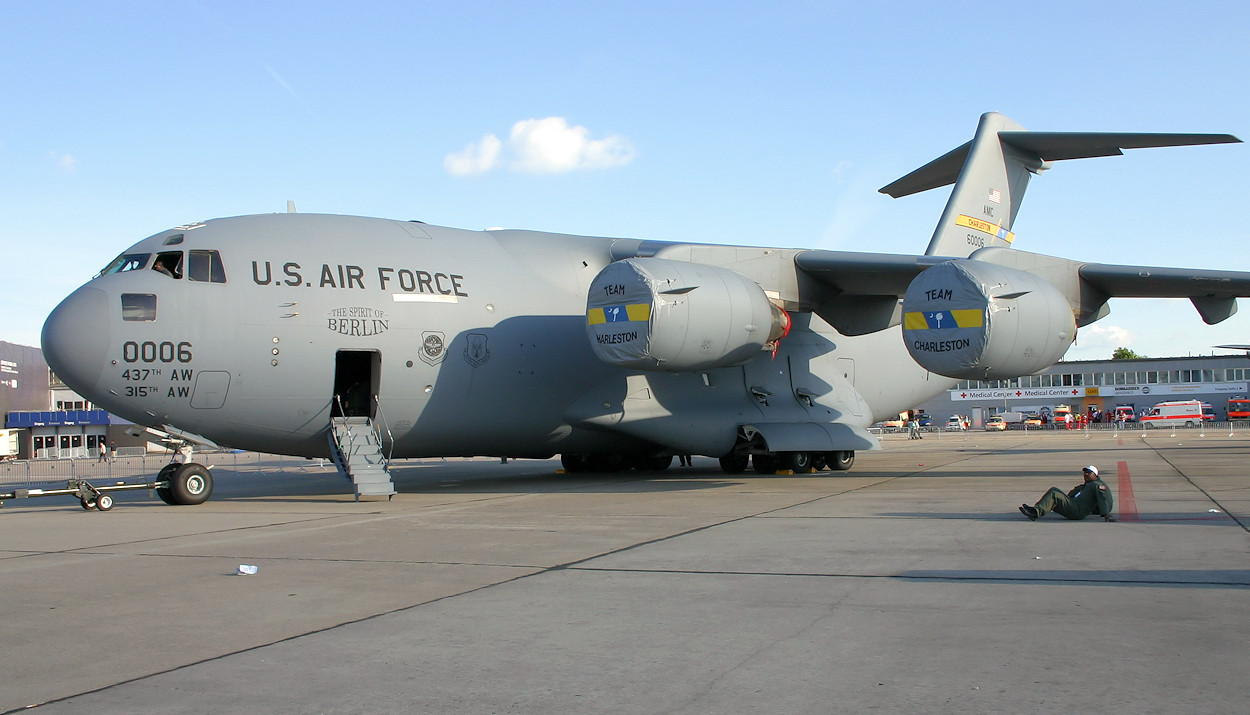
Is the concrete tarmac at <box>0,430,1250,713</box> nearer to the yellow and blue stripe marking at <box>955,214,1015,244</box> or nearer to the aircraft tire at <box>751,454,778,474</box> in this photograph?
the aircraft tire at <box>751,454,778,474</box>

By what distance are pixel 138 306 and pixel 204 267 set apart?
2.97ft

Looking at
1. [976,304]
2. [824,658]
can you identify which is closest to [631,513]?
[976,304]

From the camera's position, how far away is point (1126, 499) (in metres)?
11.1

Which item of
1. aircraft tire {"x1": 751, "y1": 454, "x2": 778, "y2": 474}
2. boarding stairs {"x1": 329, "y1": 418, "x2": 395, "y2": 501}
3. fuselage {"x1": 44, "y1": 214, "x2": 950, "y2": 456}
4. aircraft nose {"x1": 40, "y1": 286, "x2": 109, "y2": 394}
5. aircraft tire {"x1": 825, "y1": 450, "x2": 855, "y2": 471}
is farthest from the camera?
aircraft tire {"x1": 825, "y1": 450, "x2": 855, "y2": 471}

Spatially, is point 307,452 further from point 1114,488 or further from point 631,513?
point 1114,488

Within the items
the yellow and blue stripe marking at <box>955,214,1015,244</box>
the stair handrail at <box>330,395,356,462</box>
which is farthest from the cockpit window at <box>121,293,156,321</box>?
the yellow and blue stripe marking at <box>955,214,1015,244</box>

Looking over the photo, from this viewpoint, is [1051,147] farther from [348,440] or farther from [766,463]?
[348,440]

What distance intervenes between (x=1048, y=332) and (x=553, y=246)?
7.28 metres

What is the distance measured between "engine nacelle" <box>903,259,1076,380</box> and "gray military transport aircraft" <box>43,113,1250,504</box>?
3 cm

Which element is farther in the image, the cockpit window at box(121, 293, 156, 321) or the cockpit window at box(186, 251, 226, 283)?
the cockpit window at box(186, 251, 226, 283)

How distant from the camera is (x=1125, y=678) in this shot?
392cm

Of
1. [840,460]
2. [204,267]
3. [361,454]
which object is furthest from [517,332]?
[840,460]

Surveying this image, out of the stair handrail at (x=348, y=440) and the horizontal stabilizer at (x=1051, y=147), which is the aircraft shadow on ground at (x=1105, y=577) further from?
the horizontal stabilizer at (x=1051, y=147)

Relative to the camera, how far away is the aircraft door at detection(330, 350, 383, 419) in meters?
13.2
